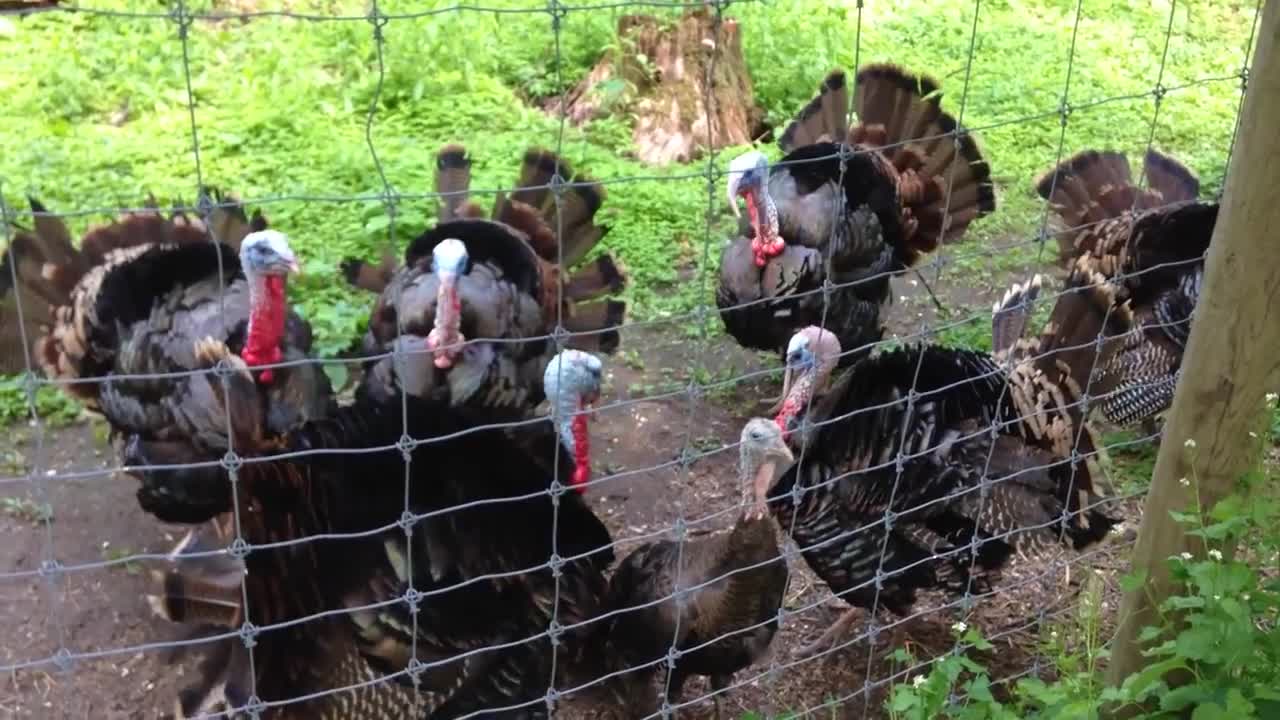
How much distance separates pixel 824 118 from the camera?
5.39m

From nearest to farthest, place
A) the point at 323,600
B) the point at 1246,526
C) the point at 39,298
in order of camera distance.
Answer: the point at 1246,526 → the point at 323,600 → the point at 39,298

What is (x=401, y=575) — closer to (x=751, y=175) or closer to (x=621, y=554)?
(x=621, y=554)

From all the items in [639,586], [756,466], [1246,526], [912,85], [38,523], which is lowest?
[38,523]

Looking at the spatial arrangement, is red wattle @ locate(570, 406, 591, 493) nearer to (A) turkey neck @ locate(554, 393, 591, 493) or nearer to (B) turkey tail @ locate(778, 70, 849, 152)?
(A) turkey neck @ locate(554, 393, 591, 493)

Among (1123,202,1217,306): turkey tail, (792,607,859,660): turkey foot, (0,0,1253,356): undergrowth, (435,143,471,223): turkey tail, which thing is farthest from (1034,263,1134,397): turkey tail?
(435,143,471,223): turkey tail

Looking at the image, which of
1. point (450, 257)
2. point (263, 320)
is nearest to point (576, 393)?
point (450, 257)

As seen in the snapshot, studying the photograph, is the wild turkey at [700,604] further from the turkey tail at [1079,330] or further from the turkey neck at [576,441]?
the turkey tail at [1079,330]

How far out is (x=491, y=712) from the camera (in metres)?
3.07

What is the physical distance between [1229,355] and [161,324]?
2.97 m

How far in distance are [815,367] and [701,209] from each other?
268 cm

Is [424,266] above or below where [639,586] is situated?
above

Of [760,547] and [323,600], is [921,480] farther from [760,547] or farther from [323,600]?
[323,600]

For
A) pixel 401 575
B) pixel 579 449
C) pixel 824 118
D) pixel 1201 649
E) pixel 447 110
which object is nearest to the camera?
pixel 1201 649

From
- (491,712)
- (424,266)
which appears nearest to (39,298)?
(424,266)
